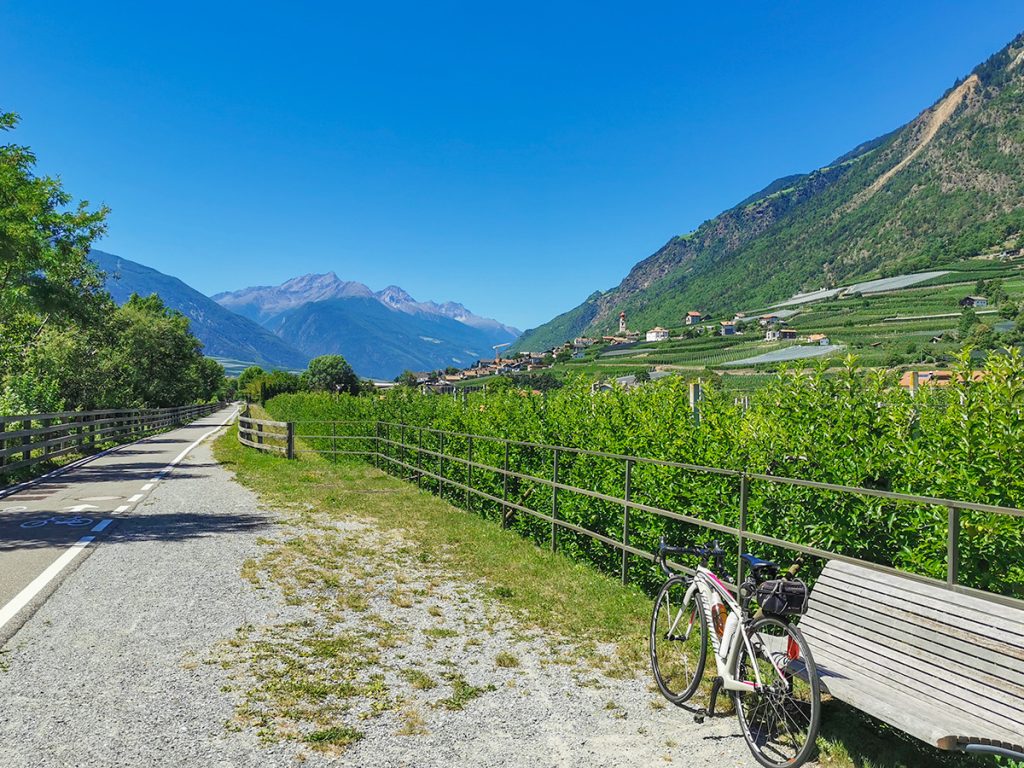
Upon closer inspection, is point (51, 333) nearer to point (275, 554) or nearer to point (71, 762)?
point (275, 554)

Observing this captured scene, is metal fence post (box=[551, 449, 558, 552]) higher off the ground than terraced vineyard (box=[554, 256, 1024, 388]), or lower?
lower

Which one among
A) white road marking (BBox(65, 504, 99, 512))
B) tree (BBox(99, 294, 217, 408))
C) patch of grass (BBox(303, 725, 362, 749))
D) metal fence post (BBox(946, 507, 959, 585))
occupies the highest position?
tree (BBox(99, 294, 217, 408))

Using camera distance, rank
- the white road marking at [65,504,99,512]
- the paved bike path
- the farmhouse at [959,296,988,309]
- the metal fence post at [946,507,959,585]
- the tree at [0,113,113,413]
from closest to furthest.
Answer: the metal fence post at [946,507,959,585] < the paved bike path < the white road marking at [65,504,99,512] < the tree at [0,113,113,413] < the farmhouse at [959,296,988,309]

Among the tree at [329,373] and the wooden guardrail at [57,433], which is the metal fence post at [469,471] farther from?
the tree at [329,373]

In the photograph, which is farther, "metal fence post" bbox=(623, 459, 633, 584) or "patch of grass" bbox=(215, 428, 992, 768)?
"metal fence post" bbox=(623, 459, 633, 584)

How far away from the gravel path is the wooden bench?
2.58 feet

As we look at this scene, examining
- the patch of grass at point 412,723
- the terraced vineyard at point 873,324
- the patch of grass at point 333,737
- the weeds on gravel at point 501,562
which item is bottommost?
the weeds on gravel at point 501,562

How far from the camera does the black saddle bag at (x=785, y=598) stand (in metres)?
3.52

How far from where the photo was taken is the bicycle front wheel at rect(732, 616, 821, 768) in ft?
11.1

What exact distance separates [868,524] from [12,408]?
2143 cm

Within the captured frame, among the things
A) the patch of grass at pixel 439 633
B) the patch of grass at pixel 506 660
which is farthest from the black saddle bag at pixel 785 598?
the patch of grass at pixel 439 633

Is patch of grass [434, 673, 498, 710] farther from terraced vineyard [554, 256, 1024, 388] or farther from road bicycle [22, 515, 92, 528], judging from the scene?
terraced vineyard [554, 256, 1024, 388]

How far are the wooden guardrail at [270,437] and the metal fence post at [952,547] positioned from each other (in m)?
18.6

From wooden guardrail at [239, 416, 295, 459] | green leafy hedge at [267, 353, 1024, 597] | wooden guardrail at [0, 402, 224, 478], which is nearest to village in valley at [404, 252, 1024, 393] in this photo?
wooden guardrail at [0, 402, 224, 478]
